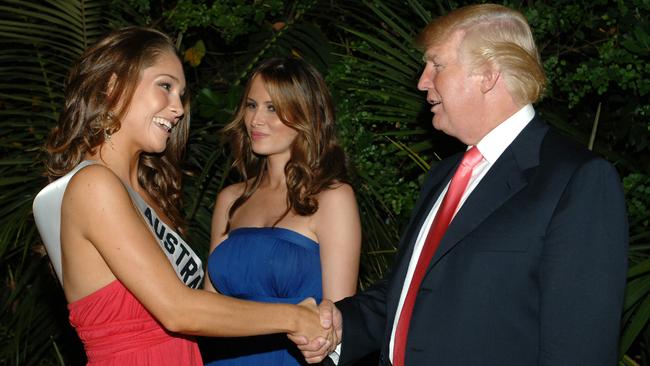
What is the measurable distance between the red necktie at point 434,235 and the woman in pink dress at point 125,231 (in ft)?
1.80

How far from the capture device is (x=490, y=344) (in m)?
2.17

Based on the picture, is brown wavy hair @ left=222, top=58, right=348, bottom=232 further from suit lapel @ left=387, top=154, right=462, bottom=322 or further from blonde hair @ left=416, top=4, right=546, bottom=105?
blonde hair @ left=416, top=4, right=546, bottom=105

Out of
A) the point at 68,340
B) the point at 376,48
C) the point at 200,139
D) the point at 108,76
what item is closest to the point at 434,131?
the point at 376,48

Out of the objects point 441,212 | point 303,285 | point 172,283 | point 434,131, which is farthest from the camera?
point 434,131

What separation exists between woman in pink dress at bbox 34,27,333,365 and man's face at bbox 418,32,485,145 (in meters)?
0.87

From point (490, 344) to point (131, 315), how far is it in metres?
1.12

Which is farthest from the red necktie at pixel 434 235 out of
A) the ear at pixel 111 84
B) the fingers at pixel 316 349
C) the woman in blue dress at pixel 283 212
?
the ear at pixel 111 84

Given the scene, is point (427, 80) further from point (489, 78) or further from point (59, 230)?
point (59, 230)

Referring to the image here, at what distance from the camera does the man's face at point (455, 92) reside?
7.97 feet

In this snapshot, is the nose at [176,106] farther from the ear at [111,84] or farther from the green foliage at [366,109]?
the green foliage at [366,109]

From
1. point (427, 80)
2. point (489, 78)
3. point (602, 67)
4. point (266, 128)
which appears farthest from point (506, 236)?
point (602, 67)

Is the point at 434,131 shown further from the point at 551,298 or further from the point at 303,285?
the point at 551,298

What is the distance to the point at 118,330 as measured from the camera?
2.64m

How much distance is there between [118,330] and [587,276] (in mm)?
1426
